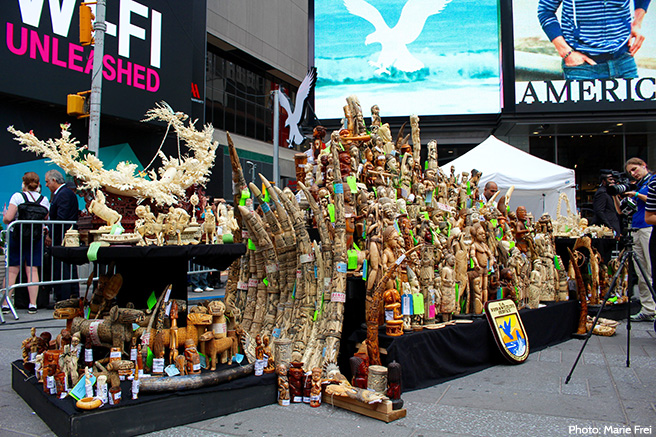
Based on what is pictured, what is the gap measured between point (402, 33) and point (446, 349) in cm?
1623

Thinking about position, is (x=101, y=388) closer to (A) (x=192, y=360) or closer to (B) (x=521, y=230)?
(A) (x=192, y=360)

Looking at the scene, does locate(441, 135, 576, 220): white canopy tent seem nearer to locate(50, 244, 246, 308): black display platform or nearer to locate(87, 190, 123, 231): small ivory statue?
locate(50, 244, 246, 308): black display platform

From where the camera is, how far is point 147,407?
3434 mm

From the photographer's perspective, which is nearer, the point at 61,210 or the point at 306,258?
the point at 306,258

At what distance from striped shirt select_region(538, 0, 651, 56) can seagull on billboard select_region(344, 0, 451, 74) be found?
12.9ft

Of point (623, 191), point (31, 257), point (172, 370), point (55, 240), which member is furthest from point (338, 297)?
point (55, 240)

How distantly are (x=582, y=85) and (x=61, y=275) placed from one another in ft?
51.6

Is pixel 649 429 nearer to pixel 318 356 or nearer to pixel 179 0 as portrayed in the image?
pixel 318 356

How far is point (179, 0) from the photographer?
1400 centimetres

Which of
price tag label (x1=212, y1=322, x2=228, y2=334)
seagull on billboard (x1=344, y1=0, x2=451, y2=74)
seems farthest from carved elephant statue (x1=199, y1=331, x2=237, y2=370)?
seagull on billboard (x1=344, y1=0, x2=451, y2=74)

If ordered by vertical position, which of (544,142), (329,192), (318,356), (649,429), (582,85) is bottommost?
(649,429)

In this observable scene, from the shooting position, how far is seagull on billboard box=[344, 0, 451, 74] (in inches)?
728

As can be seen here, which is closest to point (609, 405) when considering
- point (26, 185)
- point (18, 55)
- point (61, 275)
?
point (61, 275)

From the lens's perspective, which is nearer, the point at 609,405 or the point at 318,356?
the point at 609,405
